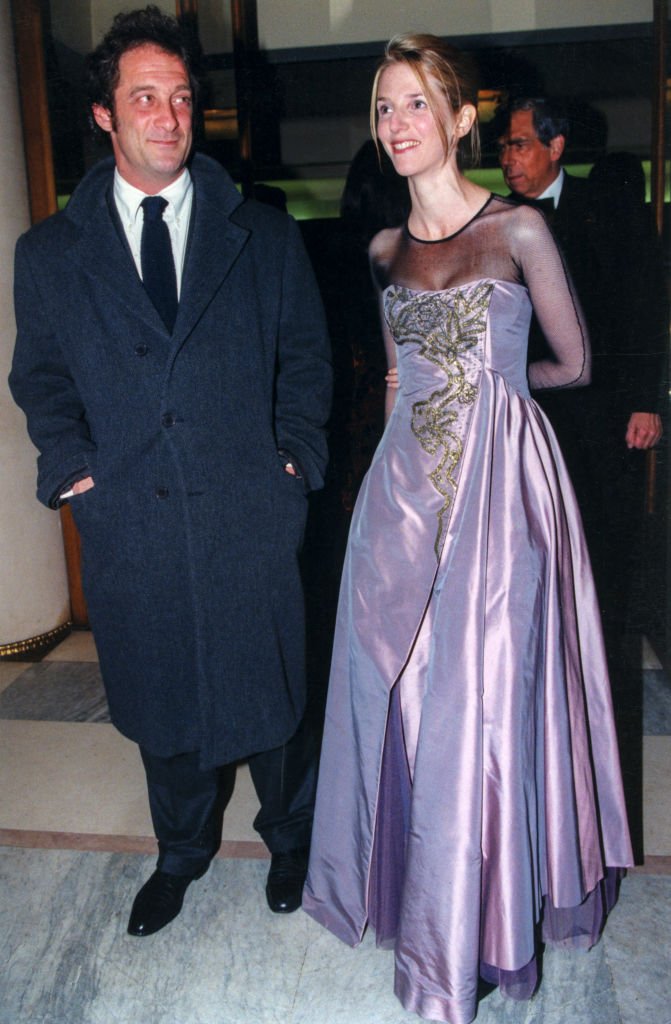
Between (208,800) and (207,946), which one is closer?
(207,946)

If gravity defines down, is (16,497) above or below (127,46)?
below

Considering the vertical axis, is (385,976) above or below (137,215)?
below

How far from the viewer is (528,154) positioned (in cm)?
219

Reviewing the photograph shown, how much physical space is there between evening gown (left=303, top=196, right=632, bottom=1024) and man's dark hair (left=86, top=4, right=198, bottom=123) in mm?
466

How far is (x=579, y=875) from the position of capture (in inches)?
61.9

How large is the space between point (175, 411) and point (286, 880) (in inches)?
37.2

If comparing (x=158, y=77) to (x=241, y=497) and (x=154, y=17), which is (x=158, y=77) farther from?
(x=241, y=497)

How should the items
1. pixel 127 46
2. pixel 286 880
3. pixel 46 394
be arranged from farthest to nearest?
pixel 286 880 < pixel 46 394 < pixel 127 46

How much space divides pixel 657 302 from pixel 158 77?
4.66ft

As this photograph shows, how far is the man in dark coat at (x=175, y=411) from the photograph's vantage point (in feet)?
5.23

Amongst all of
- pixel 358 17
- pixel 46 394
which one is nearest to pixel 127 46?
pixel 46 394

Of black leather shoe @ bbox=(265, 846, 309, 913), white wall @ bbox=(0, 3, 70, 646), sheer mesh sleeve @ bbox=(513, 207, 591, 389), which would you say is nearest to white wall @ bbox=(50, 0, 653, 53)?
white wall @ bbox=(0, 3, 70, 646)

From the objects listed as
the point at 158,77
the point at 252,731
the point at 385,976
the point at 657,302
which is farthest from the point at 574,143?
the point at 385,976

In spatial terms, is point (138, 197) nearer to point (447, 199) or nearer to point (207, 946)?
point (447, 199)
